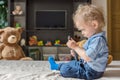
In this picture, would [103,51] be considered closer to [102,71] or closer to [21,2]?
[102,71]

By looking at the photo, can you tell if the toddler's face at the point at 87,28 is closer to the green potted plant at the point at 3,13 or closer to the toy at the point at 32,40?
the toy at the point at 32,40

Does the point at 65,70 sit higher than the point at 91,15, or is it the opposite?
the point at 91,15

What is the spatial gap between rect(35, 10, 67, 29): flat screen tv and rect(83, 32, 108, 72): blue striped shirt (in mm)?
3209

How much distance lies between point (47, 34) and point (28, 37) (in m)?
0.36

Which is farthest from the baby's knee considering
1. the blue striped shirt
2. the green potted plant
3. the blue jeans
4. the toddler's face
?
the green potted plant

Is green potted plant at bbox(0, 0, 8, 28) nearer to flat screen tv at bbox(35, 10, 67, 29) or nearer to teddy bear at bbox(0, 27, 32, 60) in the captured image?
flat screen tv at bbox(35, 10, 67, 29)

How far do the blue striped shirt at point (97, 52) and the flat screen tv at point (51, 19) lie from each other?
3.21m

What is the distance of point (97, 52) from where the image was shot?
130 centimetres

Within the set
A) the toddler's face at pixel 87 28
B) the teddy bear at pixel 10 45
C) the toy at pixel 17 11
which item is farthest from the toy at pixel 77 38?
the toddler's face at pixel 87 28

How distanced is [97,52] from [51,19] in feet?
10.8

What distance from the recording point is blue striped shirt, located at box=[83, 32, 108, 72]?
129cm

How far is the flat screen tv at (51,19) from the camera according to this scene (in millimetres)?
4532

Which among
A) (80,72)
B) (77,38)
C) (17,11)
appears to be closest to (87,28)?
(80,72)

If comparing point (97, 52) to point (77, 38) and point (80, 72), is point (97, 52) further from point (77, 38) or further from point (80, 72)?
point (77, 38)
